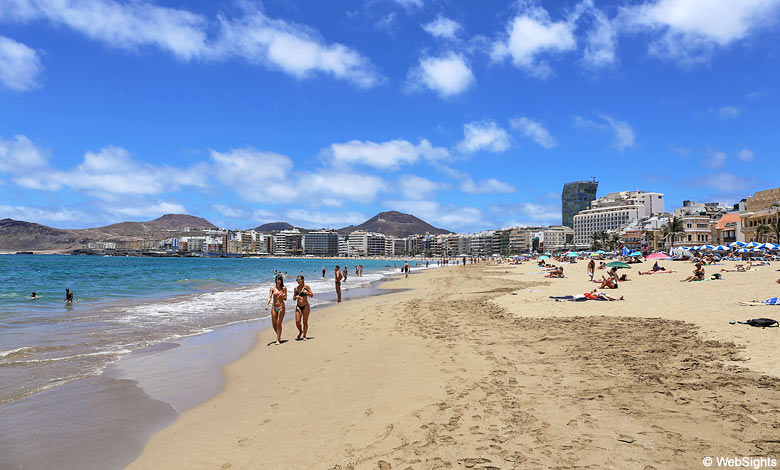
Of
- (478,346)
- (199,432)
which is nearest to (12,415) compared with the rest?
(199,432)

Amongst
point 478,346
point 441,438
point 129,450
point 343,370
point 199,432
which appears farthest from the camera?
point 478,346

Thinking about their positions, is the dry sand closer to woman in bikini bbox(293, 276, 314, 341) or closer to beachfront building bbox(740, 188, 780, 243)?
woman in bikini bbox(293, 276, 314, 341)

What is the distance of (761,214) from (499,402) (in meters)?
77.7

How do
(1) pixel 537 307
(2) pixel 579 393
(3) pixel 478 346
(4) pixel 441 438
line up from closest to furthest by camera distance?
(4) pixel 441 438 < (2) pixel 579 393 < (3) pixel 478 346 < (1) pixel 537 307

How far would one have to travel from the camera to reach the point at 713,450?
357 centimetres

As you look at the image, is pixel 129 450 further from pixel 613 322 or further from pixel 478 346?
pixel 613 322

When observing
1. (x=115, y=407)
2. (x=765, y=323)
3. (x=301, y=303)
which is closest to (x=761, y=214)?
(x=765, y=323)

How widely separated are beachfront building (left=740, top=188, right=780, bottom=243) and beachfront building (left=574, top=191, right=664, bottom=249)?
2937 inches

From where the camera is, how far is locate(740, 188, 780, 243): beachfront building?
5756 centimetres

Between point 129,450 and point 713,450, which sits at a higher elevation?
point 713,450

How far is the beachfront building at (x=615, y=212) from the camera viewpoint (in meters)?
147

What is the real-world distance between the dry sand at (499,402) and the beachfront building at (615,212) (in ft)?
498

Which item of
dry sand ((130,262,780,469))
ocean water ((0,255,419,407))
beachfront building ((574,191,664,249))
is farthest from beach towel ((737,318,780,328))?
beachfront building ((574,191,664,249))

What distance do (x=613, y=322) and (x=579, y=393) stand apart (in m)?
6.16
